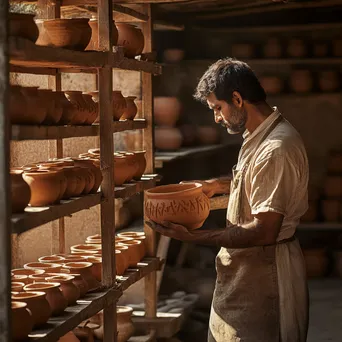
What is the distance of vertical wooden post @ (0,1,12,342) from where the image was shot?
3061 millimetres

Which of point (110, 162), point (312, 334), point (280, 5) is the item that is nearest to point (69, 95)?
point (110, 162)

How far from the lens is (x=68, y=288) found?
4.02m

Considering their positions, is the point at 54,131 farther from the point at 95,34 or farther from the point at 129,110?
the point at 129,110

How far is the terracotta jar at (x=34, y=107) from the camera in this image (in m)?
3.60

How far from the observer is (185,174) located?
8.91 metres

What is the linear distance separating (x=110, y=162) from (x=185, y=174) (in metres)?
4.54

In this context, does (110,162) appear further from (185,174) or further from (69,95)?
(185,174)

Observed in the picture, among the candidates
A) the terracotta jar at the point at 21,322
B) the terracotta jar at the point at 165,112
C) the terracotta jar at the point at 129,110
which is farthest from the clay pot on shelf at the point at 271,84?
the terracotta jar at the point at 21,322

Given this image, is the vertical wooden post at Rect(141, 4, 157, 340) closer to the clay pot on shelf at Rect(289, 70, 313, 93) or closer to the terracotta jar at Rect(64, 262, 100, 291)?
the terracotta jar at Rect(64, 262, 100, 291)

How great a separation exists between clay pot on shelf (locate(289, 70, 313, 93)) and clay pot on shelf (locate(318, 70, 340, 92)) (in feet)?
0.37

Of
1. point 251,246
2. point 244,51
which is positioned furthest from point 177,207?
point 244,51

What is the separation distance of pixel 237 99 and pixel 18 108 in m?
1.00

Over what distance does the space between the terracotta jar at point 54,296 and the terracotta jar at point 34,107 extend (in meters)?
0.76

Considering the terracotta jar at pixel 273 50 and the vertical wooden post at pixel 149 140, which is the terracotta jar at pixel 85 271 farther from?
the terracotta jar at pixel 273 50
